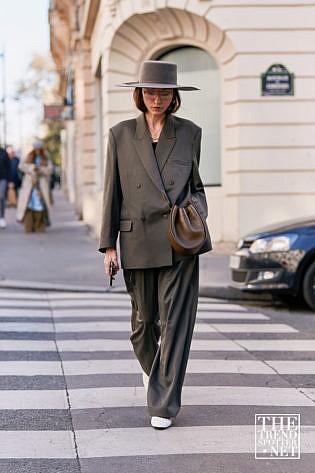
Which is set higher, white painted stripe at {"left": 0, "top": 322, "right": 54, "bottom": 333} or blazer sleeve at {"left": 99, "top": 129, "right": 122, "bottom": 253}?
blazer sleeve at {"left": 99, "top": 129, "right": 122, "bottom": 253}

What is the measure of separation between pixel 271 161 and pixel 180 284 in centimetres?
1213

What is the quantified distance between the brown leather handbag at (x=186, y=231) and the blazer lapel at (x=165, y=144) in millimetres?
311

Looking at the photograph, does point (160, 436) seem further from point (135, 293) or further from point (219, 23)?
point (219, 23)

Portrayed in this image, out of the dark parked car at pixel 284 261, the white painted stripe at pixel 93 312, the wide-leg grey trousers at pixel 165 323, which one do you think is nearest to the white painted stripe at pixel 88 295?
the white painted stripe at pixel 93 312

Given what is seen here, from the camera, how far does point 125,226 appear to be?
6133mm

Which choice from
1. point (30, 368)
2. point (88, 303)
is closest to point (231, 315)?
point (88, 303)

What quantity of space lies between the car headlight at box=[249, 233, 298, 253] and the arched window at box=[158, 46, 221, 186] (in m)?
6.89

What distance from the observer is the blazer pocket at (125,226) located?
610 cm

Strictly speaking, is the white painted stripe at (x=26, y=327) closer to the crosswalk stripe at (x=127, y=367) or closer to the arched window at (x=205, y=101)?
the crosswalk stripe at (x=127, y=367)

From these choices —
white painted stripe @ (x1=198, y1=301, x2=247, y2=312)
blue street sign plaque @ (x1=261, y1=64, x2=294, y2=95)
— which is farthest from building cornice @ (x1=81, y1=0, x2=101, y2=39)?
white painted stripe @ (x1=198, y1=301, x2=247, y2=312)

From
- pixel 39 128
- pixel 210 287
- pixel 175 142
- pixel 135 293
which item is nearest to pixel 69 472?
pixel 135 293

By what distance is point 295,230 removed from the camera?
1177 centimetres

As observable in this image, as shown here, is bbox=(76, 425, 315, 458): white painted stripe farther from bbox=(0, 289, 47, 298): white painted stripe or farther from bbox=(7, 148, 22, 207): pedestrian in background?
bbox=(7, 148, 22, 207): pedestrian in background

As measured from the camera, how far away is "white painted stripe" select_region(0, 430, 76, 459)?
17.9 feet
